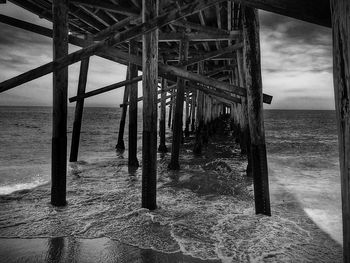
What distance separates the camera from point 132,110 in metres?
6.19

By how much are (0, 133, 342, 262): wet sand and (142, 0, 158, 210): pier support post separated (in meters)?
0.35

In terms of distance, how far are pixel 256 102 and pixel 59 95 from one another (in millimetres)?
2371

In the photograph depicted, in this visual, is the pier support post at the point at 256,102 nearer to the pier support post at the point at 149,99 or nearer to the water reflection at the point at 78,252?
the pier support post at the point at 149,99

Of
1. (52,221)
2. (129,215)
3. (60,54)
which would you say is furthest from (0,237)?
(60,54)

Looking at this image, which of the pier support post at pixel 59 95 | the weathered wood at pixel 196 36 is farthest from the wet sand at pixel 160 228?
the weathered wood at pixel 196 36

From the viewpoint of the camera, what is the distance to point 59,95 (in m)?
3.29

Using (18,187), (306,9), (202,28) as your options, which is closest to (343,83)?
(306,9)

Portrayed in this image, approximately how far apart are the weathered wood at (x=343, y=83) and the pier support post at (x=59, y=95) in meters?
2.92

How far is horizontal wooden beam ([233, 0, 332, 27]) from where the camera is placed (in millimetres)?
1317

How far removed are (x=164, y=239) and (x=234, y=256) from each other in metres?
0.69

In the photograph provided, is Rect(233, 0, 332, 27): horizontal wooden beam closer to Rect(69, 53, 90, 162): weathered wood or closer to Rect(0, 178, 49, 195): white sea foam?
Rect(0, 178, 49, 195): white sea foam

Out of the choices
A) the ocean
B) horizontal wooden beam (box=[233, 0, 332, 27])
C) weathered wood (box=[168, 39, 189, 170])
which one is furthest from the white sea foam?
horizontal wooden beam (box=[233, 0, 332, 27])

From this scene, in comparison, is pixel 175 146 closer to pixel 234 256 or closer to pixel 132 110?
pixel 132 110

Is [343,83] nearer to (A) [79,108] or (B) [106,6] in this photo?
(B) [106,6]
